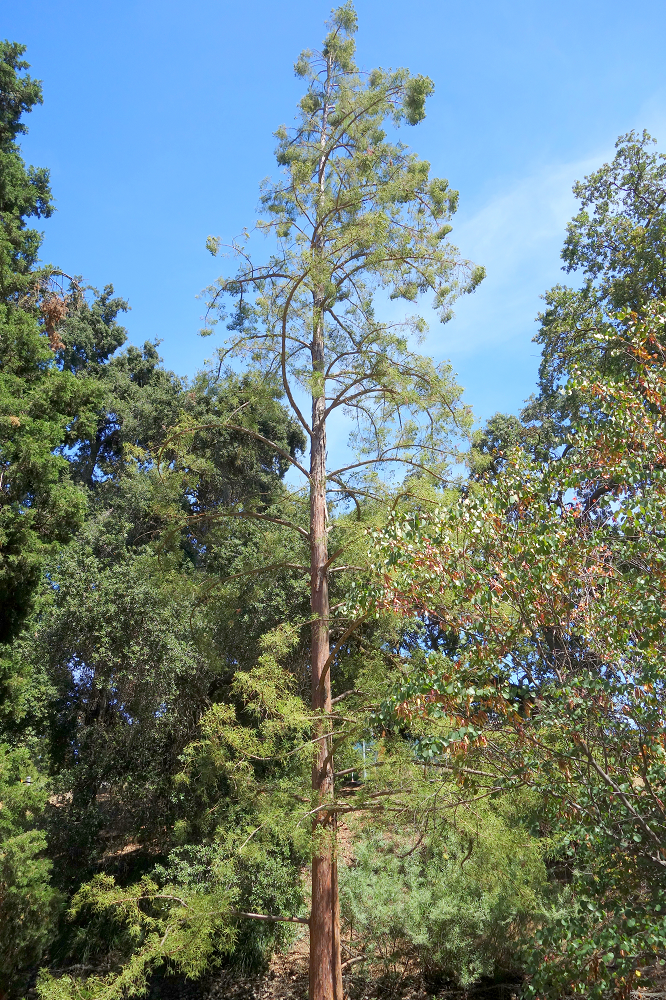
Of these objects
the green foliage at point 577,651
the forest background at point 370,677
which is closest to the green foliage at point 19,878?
the forest background at point 370,677

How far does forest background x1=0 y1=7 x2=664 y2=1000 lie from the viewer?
4.17 m

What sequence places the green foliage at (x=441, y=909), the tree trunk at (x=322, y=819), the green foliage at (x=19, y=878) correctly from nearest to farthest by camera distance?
the tree trunk at (x=322, y=819) → the green foliage at (x=441, y=909) → the green foliage at (x=19, y=878)

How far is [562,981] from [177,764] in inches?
390

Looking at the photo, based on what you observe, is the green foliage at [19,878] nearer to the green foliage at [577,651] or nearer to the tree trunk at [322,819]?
the tree trunk at [322,819]

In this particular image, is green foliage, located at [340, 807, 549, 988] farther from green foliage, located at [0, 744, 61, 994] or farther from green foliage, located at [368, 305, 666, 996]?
green foliage, located at [0, 744, 61, 994]

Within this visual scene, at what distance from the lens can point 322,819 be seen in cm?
630

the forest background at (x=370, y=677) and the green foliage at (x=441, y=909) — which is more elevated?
the forest background at (x=370, y=677)

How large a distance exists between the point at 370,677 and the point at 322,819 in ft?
4.67

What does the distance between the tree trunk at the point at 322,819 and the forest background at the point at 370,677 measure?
144 mm

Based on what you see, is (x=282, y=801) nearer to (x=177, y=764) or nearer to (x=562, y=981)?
(x=562, y=981)

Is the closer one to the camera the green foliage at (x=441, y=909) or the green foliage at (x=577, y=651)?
the green foliage at (x=577, y=651)

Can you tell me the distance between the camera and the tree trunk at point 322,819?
6.21 metres

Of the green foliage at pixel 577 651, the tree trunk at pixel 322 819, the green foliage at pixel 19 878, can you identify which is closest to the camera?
the green foliage at pixel 577 651

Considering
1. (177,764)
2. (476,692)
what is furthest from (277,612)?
(476,692)
